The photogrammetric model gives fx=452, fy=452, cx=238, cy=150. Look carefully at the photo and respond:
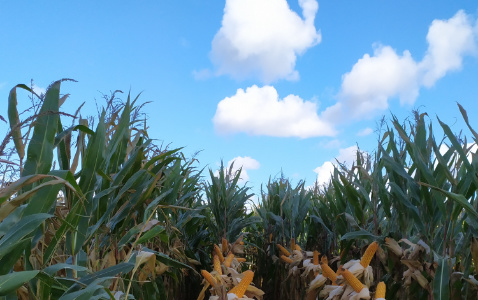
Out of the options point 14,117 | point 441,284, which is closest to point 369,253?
point 441,284

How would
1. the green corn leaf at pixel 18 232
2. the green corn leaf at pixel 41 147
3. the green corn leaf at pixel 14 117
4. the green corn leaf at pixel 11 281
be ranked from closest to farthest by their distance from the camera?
the green corn leaf at pixel 11 281
the green corn leaf at pixel 18 232
the green corn leaf at pixel 41 147
the green corn leaf at pixel 14 117

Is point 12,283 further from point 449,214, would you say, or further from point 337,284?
point 449,214

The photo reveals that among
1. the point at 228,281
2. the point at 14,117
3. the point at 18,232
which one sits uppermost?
the point at 14,117

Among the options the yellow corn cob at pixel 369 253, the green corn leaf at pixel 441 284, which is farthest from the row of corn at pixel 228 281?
the green corn leaf at pixel 441 284

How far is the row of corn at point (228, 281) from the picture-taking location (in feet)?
7.82

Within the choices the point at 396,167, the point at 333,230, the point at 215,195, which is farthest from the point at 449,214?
the point at 215,195

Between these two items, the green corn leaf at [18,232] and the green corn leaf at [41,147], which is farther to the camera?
the green corn leaf at [41,147]

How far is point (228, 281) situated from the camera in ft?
10.2

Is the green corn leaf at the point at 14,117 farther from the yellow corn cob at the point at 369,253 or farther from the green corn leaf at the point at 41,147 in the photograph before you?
the yellow corn cob at the point at 369,253

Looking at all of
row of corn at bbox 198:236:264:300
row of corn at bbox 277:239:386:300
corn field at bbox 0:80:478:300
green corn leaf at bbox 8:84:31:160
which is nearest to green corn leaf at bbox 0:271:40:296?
corn field at bbox 0:80:478:300

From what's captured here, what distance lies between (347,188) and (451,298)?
107cm

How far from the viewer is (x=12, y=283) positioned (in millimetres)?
1184

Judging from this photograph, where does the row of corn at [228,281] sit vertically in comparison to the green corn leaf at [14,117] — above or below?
below

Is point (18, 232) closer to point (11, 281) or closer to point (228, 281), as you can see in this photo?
point (11, 281)
